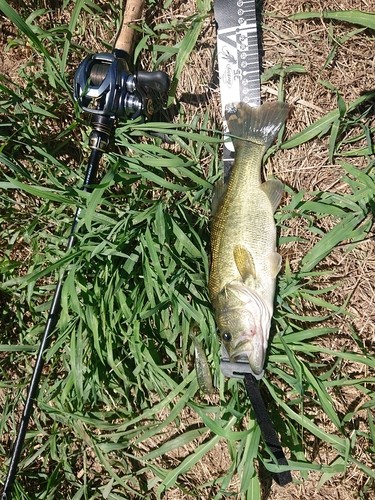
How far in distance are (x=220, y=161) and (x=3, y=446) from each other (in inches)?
97.3

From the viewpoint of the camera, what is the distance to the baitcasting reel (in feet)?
7.86

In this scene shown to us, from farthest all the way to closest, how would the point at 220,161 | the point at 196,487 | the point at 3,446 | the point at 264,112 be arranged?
the point at 3,446
the point at 196,487
the point at 220,161
the point at 264,112

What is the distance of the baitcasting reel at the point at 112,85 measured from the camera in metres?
2.40

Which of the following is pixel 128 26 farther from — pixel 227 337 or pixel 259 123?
pixel 227 337

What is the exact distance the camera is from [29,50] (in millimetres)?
3031

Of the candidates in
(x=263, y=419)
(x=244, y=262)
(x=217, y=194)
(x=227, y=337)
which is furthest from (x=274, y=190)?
(x=263, y=419)

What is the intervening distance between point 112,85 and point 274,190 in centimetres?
101

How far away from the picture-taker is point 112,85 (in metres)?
2.38

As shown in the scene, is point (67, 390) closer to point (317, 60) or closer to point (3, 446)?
point (3, 446)

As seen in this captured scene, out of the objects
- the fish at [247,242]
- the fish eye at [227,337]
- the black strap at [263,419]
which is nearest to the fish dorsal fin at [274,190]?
the fish at [247,242]

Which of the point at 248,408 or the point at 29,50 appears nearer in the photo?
the point at 248,408

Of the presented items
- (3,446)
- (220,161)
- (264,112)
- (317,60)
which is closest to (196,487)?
(3,446)

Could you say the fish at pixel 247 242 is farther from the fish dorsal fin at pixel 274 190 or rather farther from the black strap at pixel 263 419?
the black strap at pixel 263 419

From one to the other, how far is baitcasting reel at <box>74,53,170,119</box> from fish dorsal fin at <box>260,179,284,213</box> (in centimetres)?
76
